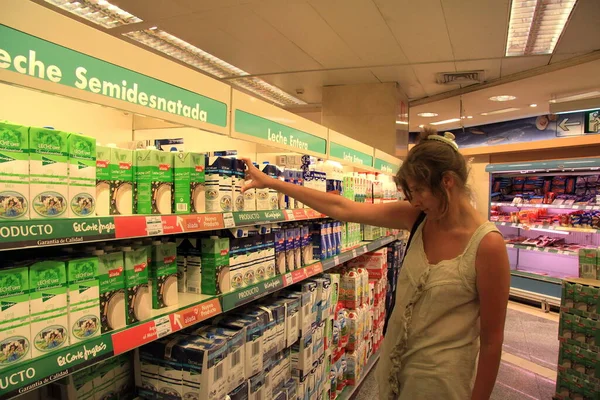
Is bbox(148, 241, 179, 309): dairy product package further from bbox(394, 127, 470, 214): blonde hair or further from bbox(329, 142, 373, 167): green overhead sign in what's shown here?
bbox(329, 142, 373, 167): green overhead sign

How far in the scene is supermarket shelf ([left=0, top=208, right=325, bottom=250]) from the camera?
950mm

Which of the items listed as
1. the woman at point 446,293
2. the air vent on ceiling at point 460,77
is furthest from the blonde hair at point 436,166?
the air vent on ceiling at point 460,77

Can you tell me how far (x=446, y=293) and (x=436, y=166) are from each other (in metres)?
0.46

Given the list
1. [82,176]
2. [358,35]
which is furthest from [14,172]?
[358,35]

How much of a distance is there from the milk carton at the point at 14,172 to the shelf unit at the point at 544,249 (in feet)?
24.4

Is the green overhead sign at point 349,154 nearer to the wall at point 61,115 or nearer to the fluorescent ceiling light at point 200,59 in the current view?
the wall at point 61,115

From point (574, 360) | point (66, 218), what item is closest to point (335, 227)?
point (66, 218)

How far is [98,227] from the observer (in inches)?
44.3

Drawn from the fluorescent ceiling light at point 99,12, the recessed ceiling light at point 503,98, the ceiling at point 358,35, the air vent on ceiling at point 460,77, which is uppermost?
the fluorescent ceiling light at point 99,12

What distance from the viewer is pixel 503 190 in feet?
25.9

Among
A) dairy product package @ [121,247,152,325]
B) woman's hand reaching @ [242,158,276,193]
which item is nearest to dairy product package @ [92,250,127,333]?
dairy product package @ [121,247,152,325]

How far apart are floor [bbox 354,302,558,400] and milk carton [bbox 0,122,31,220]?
327cm

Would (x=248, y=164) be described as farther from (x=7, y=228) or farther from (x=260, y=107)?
(x=7, y=228)

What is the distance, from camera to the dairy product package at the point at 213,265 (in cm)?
167
